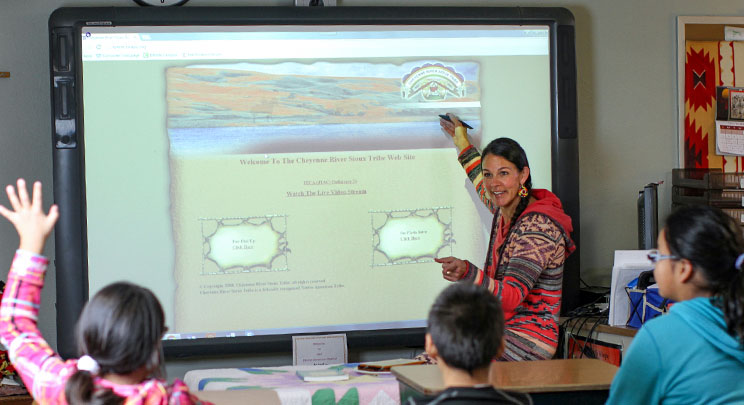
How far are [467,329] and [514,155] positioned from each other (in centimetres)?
134

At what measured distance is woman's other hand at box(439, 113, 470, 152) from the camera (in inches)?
126

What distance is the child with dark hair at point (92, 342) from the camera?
4.37ft

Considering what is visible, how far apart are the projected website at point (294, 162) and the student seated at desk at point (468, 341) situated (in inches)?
66.8

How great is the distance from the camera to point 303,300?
3146 mm

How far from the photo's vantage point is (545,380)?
76.5 inches

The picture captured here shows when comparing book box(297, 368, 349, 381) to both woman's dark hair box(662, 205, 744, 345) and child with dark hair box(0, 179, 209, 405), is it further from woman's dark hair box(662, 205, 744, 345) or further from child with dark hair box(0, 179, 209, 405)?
woman's dark hair box(662, 205, 744, 345)

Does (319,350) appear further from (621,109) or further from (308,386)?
(621,109)

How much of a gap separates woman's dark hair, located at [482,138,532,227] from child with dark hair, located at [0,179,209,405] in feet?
5.14

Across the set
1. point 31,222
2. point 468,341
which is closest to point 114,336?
point 31,222

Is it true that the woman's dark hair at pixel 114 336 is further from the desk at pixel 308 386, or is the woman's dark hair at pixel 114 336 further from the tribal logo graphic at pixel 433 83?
the tribal logo graphic at pixel 433 83

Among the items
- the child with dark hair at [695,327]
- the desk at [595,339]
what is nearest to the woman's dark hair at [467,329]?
the child with dark hair at [695,327]

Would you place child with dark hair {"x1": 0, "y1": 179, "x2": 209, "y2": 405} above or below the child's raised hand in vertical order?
below

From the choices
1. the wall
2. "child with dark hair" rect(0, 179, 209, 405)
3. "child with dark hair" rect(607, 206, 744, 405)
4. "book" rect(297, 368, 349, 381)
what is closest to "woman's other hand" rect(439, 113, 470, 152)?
the wall

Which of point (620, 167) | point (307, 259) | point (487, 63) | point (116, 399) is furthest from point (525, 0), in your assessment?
point (116, 399)
